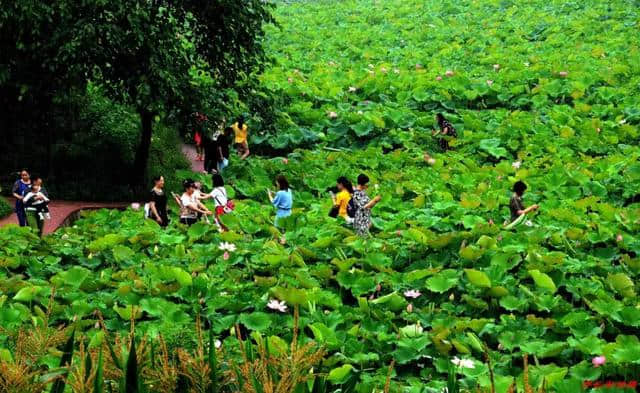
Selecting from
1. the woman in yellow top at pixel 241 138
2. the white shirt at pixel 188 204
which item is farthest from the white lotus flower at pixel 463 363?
the woman in yellow top at pixel 241 138

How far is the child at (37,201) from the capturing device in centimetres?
980

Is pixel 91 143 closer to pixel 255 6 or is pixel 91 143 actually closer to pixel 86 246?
pixel 255 6

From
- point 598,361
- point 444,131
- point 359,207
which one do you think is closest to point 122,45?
point 359,207

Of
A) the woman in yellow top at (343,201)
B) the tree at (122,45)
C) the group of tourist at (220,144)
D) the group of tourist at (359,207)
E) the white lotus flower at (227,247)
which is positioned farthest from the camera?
the group of tourist at (220,144)

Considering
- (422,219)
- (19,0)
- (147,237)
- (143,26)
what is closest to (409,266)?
(422,219)

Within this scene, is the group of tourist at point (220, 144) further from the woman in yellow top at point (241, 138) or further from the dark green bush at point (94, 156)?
the dark green bush at point (94, 156)

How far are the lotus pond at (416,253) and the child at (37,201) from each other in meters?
0.47

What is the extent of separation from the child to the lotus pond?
1.53 feet

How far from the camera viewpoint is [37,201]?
9836mm

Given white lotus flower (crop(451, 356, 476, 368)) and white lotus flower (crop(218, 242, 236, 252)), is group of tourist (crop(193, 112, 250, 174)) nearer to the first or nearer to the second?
white lotus flower (crop(218, 242, 236, 252))

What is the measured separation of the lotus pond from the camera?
240 inches

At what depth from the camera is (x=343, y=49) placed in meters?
22.6

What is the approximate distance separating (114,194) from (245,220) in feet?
11.0

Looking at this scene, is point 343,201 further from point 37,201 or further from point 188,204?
point 37,201
